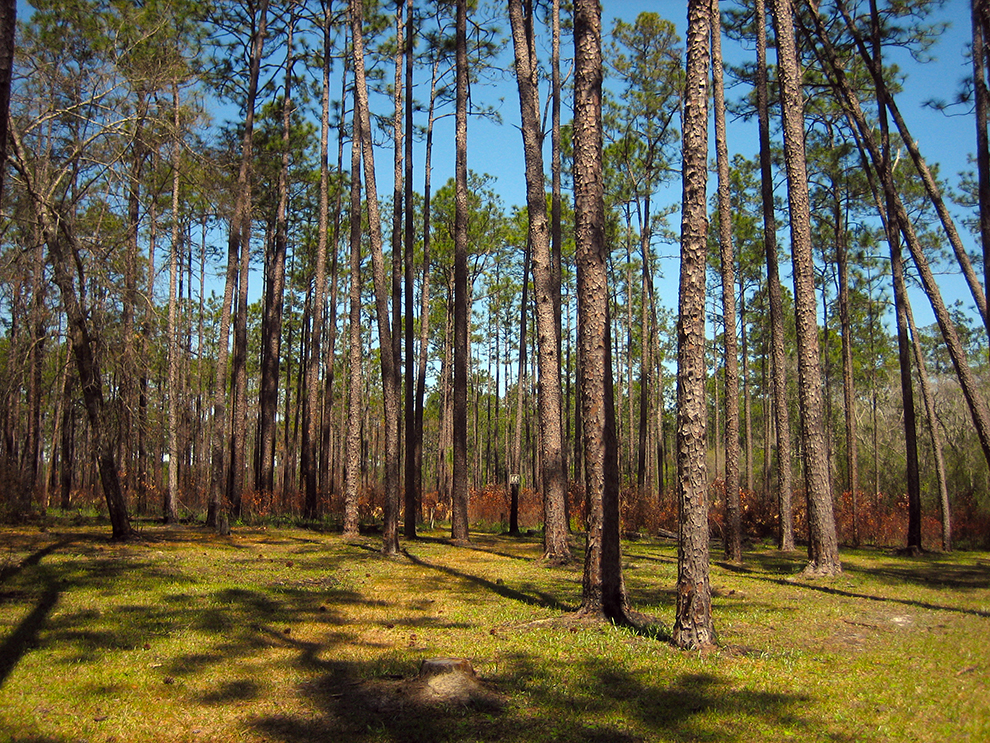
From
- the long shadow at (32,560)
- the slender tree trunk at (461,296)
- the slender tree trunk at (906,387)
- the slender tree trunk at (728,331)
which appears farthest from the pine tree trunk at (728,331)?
the long shadow at (32,560)

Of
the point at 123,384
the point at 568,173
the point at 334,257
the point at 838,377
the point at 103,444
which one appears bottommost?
the point at 103,444

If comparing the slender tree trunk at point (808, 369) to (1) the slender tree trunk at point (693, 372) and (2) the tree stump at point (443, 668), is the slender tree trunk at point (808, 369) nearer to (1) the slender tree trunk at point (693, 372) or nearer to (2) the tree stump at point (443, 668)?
(1) the slender tree trunk at point (693, 372)

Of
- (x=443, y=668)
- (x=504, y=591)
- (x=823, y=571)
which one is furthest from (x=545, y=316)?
(x=443, y=668)

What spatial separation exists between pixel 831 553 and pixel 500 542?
6933 mm

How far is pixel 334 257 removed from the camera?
22.5 metres

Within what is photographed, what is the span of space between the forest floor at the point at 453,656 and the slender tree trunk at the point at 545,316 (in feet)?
4.34

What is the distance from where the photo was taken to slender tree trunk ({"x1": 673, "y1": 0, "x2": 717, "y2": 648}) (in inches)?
208

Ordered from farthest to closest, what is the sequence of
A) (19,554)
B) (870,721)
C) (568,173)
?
(568,173), (19,554), (870,721)

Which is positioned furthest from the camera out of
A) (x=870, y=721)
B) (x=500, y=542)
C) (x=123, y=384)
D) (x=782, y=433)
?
(x=500, y=542)

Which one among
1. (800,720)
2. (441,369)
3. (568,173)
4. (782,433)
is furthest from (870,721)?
(441,369)

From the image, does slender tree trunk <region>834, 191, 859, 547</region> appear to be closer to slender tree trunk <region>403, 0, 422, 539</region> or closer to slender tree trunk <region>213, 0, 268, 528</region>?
slender tree trunk <region>403, 0, 422, 539</region>

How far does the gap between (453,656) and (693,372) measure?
3035 millimetres

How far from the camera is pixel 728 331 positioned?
11859 millimetres

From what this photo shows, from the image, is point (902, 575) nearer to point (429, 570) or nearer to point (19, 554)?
point (429, 570)
